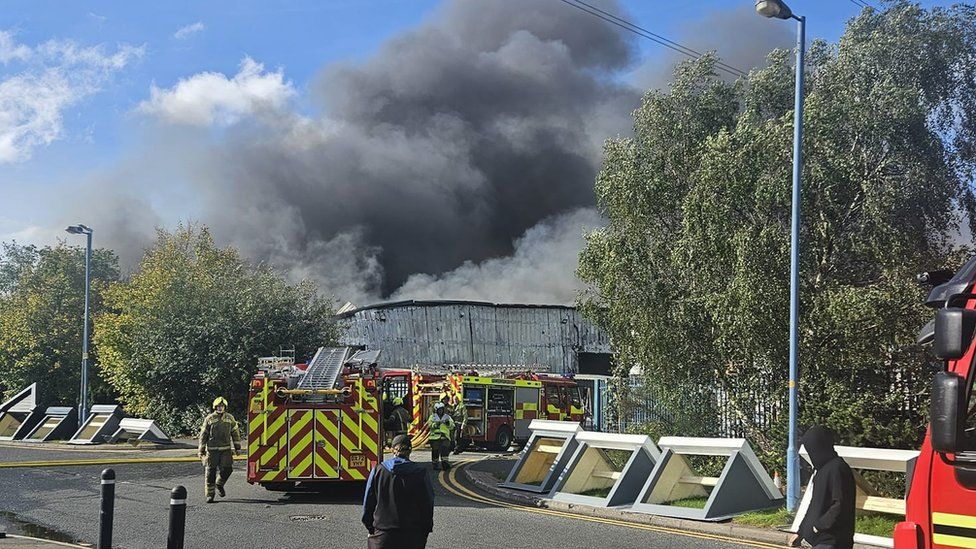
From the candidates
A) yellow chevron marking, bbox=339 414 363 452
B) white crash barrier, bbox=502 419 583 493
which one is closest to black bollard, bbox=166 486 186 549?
yellow chevron marking, bbox=339 414 363 452

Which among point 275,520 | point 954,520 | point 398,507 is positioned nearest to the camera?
point 954,520

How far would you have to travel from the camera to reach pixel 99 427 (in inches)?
958

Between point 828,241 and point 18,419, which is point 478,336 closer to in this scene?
point 18,419

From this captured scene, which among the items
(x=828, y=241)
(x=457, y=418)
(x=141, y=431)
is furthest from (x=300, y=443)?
(x=141, y=431)

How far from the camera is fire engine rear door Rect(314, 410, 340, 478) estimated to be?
42.5 ft

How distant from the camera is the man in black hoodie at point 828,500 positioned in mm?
5660

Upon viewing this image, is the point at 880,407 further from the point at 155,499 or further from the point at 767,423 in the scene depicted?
the point at 155,499

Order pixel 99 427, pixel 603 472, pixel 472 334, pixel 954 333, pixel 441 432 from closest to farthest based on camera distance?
pixel 954 333
pixel 603 472
pixel 441 432
pixel 99 427
pixel 472 334

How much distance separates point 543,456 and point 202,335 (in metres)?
18.1

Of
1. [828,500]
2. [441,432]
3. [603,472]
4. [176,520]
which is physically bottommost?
[603,472]

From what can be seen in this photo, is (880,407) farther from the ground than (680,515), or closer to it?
farther from the ground

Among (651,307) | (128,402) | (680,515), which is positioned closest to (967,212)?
(651,307)

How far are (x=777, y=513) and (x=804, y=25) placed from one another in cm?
659

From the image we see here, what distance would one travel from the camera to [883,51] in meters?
15.7
